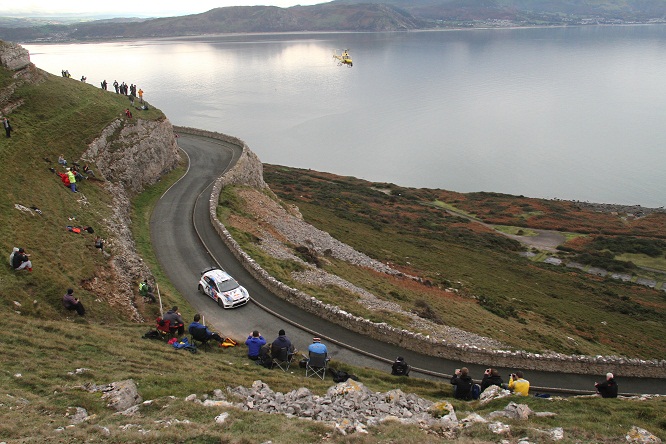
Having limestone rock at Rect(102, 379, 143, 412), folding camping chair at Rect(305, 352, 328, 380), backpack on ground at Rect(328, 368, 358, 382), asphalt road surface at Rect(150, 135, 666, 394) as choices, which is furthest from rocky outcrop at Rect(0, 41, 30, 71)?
backpack on ground at Rect(328, 368, 358, 382)

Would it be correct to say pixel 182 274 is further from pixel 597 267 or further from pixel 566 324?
pixel 597 267

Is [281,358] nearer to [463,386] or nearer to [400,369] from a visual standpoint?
[400,369]

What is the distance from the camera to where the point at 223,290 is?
25734 millimetres

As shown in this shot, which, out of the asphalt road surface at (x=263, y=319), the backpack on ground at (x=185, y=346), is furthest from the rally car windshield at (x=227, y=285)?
the backpack on ground at (x=185, y=346)

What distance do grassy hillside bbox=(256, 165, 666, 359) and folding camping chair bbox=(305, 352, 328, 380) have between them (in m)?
7.01

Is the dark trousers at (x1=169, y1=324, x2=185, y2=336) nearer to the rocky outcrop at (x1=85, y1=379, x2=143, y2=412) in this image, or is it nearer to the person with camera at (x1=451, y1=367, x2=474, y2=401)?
the rocky outcrop at (x1=85, y1=379, x2=143, y2=412)

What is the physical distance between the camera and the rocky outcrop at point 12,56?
1620 inches

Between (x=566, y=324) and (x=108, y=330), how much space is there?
32810mm

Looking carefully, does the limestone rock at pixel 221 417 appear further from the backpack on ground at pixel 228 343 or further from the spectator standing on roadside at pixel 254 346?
the backpack on ground at pixel 228 343

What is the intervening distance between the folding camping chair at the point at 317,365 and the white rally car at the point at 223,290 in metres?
7.97

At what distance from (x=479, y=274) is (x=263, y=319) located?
29821 millimetres

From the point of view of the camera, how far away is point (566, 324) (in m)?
36.6

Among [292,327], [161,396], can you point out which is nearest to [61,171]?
[292,327]

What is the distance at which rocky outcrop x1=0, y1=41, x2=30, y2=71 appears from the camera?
41.2 meters
